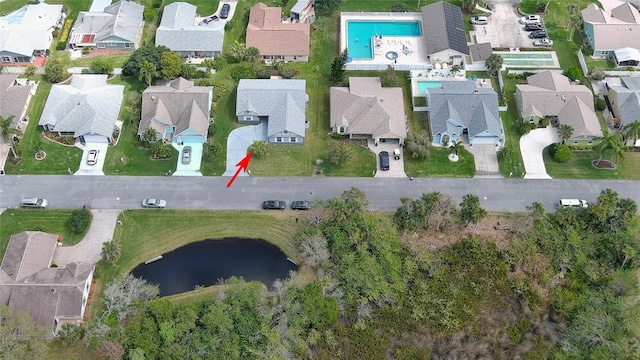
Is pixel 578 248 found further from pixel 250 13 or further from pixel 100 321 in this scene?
pixel 250 13

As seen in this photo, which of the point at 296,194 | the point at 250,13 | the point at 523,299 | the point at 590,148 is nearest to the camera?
the point at 523,299

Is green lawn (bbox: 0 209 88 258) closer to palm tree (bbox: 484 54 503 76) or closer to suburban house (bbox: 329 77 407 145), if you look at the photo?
suburban house (bbox: 329 77 407 145)

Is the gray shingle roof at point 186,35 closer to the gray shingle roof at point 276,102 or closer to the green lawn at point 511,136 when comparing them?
the gray shingle roof at point 276,102

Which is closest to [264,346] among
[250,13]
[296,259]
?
[296,259]

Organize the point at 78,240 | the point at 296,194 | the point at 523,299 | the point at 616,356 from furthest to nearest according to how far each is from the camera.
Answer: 1. the point at 296,194
2. the point at 78,240
3. the point at 523,299
4. the point at 616,356

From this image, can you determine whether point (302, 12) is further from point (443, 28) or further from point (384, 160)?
point (384, 160)

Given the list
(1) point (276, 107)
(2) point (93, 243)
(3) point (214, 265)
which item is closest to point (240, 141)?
(1) point (276, 107)

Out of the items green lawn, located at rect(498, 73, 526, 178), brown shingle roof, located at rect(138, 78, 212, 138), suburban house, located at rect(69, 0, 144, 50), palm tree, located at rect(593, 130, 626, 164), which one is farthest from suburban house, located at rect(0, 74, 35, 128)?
palm tree, located at rect(593, 130, 626, 164)
